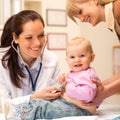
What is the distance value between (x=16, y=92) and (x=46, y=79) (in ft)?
0.70

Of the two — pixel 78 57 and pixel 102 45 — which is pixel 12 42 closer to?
pixel 78 57

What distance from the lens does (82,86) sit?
1333mm

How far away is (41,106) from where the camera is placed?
4.48ft

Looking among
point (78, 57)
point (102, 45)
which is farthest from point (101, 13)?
point (102, 45)

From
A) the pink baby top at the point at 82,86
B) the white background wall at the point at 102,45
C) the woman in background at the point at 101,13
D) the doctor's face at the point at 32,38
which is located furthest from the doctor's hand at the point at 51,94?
the white background wall at the point at 102,45

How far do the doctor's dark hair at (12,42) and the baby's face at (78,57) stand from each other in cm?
49

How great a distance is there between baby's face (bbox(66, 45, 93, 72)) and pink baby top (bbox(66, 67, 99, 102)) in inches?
1.1

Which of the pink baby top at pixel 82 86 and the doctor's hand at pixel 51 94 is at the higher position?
the pink baby top at pixel 82 86

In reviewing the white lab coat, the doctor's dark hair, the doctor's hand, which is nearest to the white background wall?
the white lab coat

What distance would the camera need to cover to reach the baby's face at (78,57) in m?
1.39

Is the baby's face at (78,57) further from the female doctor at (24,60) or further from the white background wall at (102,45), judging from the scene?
the white background wall at (102,45)

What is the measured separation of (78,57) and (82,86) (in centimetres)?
15

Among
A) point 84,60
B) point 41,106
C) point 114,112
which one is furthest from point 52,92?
point 114,112

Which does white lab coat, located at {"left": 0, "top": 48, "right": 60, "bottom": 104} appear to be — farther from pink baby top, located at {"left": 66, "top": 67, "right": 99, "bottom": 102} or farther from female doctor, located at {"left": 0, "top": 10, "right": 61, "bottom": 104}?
Answer: pink baby top, located at {"left": 66, "top": 67, "right": 99, "bottom": 102}
